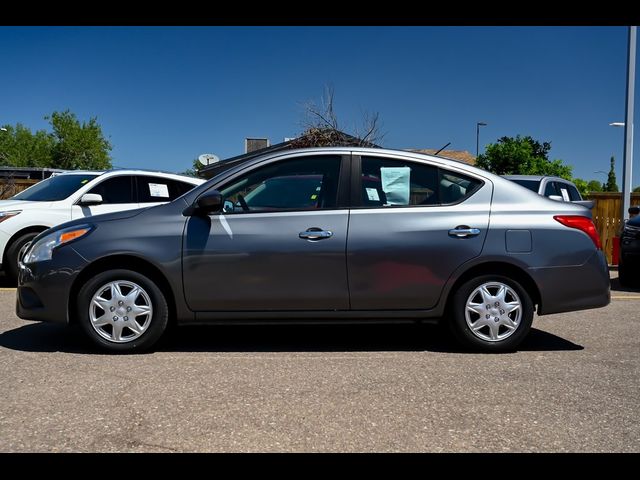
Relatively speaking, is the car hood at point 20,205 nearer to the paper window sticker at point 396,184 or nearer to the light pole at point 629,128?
the paper window sticker at point 396,184

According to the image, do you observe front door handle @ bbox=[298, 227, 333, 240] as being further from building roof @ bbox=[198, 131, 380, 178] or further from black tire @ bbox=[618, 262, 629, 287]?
building roof @ bbox=[198, 131, 380, 178]

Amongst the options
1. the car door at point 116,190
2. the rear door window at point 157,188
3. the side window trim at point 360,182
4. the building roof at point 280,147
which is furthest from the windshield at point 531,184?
the building roof at point 280,147

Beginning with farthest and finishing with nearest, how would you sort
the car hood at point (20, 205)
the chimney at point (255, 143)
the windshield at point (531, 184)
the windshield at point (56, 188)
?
1. the chimney at point (255, 143)
2. the windshield at point (531, 184)
3. the windshield at point (56, 188)
4. the car hood at point (20, 205)

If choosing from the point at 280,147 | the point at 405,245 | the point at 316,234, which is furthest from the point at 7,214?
the point at 280,147

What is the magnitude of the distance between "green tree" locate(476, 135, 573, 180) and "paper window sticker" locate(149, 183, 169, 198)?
36.4m

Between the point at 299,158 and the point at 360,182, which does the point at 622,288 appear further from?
the point at 299,158

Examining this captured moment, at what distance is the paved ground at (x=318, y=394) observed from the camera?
121 inches

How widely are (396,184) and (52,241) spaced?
284 centimetres

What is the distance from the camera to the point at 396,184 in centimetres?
493

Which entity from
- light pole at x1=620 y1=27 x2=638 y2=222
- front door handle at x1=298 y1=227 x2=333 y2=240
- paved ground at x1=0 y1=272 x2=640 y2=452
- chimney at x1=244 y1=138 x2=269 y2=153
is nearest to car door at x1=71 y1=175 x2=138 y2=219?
paved ground at x1=0 y1=272 x2=640 y2=452

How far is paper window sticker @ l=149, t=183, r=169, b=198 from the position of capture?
8.86 meters

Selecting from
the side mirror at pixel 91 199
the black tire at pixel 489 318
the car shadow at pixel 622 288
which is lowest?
the car shadow at pixel 622 288

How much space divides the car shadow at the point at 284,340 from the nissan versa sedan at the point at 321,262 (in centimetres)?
37
